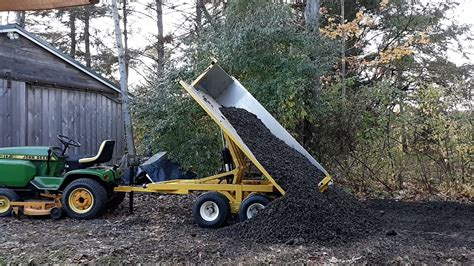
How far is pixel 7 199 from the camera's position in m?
6.29

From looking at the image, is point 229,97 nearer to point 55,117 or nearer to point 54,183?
point 54,183

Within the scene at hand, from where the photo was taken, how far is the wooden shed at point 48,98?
8711mm

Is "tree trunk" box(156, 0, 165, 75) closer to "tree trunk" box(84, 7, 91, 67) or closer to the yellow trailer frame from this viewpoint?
"tree trunk" box(84, 7, 91, 67)

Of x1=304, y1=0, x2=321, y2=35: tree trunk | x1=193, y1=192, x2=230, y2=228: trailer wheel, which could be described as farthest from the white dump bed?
x1=304, y1=0, x2=321, y2=35: tree trunk

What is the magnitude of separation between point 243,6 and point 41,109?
4609 mm

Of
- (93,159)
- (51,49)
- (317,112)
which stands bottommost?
(93,159)

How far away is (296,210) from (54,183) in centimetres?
347

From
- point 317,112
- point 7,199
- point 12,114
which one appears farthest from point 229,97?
point 12,114

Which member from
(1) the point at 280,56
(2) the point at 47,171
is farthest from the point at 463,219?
(2) the point at 47,171

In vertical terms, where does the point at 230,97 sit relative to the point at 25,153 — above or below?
above

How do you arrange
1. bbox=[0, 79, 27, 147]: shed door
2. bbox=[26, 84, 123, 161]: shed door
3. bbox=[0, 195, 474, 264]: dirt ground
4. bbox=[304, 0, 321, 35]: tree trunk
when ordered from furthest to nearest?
bbox=[304, 0, 321, 35]: tree trunk < bbox=[26, 84, 123, 161]: shed door < bbox=[0, 79, 27, 147]: shed door < bbox=[0, 195, 474, 264]: dirt ground

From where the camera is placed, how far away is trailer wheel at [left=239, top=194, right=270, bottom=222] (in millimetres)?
5469

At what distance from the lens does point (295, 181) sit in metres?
5.32

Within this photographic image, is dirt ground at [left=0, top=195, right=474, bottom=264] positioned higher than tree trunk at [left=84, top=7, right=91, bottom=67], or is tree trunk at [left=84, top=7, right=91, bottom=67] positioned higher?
tree trunk at [left=84, top=7, right=91, bottom=67]
